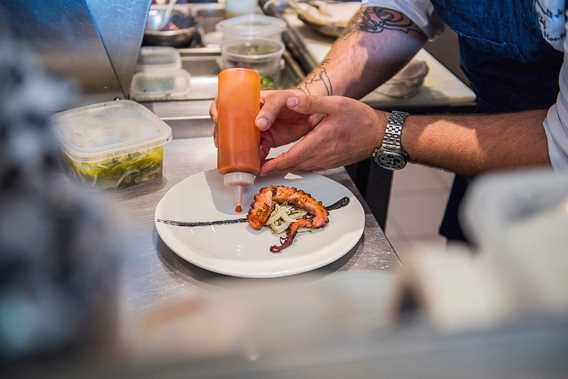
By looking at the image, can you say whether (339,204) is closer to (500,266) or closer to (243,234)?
(243,234)

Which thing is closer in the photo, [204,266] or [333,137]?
[204,266]

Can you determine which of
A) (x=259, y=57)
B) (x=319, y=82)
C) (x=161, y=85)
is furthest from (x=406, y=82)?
(x=161, y=85)

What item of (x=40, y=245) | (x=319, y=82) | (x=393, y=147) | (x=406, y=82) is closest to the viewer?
(x=40, y=245)

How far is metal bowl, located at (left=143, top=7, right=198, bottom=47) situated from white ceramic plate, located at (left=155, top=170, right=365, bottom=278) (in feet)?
3.28

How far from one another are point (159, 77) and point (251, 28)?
40 centimetres

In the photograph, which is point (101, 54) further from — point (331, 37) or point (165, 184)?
point (331, 37)

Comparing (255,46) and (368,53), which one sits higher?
(368,53)

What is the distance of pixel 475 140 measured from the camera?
1394mm

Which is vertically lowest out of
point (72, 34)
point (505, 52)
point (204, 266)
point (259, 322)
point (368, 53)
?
point (204, 266)

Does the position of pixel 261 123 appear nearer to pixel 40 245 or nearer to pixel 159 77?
pixel 159 77

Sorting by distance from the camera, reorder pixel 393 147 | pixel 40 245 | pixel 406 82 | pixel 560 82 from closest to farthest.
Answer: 1. pixel 40 245
2. pixel 560 82
3. pixel 393 147
4. pixel 406 82

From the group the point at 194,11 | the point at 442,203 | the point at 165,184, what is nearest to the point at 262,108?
the point at 165,184

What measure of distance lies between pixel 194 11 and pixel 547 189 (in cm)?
244

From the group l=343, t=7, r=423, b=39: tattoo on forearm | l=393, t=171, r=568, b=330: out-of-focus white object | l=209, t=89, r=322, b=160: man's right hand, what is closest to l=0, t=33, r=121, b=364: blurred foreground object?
l=393, t=171, r=568, b=330: out-of-focus white object
